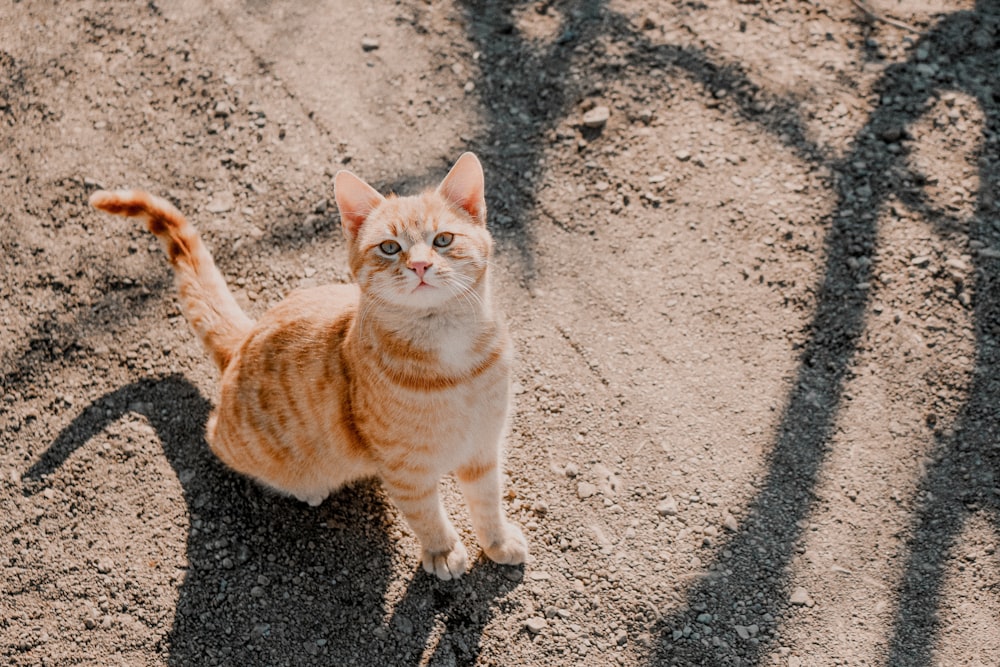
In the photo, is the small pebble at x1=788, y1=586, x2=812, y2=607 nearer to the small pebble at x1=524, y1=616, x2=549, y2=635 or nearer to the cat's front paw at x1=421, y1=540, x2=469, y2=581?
the small pebble at x1=524, y1=616, x2=549, y2=635

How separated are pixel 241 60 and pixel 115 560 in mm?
2809

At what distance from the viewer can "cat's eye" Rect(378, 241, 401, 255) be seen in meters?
2.68

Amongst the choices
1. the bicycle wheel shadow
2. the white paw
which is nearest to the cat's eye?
the white paw

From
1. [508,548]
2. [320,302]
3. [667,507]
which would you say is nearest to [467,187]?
[320,302]

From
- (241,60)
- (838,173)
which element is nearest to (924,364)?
(838,173)

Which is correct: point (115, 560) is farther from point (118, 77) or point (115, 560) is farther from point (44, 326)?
point (118, 77)

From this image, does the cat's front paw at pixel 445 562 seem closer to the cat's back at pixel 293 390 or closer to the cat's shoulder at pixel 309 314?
the cat's back at pixel 293 390

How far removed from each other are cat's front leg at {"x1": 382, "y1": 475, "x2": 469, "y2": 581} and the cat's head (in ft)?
2.24

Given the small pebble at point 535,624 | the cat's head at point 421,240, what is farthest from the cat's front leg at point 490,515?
the cat's head at point 421,240

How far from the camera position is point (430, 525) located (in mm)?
3084

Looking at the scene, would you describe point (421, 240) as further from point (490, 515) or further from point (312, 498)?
point (312, 498)

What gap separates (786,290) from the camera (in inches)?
153

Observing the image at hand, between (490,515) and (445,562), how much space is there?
25 centimetres

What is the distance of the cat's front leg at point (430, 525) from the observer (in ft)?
9.73
